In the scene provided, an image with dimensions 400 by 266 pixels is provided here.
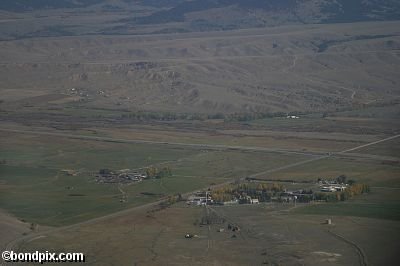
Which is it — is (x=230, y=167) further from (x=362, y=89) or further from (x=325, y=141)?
(x=362, y=89)

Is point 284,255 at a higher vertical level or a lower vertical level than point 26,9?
lower

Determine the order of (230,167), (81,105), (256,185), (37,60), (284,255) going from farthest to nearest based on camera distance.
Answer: (37,60)
(81,105)
(230,167)
(256,185)
(284,255)

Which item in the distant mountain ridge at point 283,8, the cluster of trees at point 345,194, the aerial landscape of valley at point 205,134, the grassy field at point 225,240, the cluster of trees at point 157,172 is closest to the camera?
the grassy field at point 225,240

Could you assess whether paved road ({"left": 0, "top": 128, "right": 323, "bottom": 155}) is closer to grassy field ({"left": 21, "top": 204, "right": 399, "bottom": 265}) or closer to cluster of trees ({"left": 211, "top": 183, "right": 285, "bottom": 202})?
cluster of trees ({"left": 211, "top": 183, "right": 285, "bottom": 202})

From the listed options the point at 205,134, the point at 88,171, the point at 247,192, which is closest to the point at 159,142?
the point at 205,134

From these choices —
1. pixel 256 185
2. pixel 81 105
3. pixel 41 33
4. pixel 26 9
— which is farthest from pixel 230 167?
A: pixel 26 9

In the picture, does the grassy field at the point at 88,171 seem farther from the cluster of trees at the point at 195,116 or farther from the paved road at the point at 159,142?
the cluster of trees at the point at 195,116

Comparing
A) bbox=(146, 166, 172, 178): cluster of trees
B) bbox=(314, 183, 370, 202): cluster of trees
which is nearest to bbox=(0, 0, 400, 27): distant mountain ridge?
bbox=(146, 166, 172, 178): cluster of trees

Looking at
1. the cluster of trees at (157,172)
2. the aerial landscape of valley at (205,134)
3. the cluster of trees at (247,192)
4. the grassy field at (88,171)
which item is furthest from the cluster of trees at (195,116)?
the cluster of trees at (247,192)
